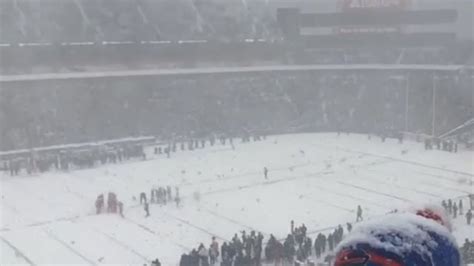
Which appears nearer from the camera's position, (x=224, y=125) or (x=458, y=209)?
(x=458, y=209)

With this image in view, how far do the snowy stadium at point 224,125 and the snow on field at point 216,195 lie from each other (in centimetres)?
8

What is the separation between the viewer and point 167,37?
114 feet

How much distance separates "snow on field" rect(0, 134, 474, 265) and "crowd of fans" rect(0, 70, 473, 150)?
3.75 m

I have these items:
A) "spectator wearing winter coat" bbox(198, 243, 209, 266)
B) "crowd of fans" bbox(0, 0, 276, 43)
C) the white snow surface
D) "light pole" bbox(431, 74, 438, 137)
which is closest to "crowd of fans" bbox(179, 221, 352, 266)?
"spectator wearing winter coat" bbox(198, 243, 209, 266)

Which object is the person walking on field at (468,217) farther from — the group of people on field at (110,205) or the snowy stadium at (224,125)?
the group of people on field at (110,205)

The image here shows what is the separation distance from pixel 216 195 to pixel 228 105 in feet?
44.8

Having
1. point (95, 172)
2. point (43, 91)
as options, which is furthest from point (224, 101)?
point (95, 172)

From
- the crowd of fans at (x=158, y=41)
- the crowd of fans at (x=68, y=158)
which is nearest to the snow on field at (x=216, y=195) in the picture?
the crowd of fans at (x=68, y=158)

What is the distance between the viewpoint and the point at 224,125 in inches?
1240

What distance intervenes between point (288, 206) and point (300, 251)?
4.50 metres

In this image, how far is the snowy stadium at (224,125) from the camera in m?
16.1

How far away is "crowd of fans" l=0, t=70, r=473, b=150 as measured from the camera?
92.9 ft

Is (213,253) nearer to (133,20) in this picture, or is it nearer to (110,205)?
(110,205)

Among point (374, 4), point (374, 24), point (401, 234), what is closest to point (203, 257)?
point (401, 234)
